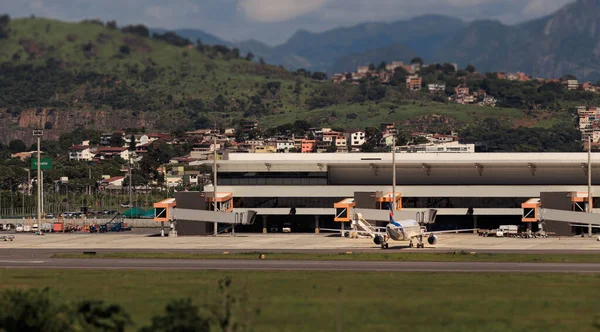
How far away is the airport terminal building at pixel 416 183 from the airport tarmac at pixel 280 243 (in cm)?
1013

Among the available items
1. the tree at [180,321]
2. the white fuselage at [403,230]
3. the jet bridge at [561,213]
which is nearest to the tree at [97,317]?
the tree at [180,321]

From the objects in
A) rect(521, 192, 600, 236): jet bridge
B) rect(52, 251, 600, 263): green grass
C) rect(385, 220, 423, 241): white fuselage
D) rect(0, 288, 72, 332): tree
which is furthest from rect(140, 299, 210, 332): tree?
rect(521, 192, 600, 236): jet bridge

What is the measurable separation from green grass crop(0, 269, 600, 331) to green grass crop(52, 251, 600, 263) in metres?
15.2

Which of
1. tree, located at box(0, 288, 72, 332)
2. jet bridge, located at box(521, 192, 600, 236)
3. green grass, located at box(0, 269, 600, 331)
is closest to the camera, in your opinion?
tree, located at box(0, 288, 72, 332)

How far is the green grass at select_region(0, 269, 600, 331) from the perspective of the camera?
53.2m

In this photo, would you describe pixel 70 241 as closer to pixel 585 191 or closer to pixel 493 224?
pixel 493 224

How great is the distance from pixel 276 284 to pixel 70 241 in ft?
208

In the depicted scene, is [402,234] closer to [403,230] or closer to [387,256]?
[403,230]

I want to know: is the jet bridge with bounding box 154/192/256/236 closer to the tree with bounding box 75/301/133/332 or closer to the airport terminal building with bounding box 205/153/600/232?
the airport terminal building with bounding box 205/153/600/232

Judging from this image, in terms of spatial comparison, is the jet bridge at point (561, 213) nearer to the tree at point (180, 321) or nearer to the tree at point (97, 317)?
the tree at point (180, 321)

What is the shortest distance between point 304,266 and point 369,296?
2148 cm

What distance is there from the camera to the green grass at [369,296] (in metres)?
53.2

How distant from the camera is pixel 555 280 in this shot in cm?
7131

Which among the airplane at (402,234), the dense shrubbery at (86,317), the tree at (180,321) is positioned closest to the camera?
the tree at (180,321)
